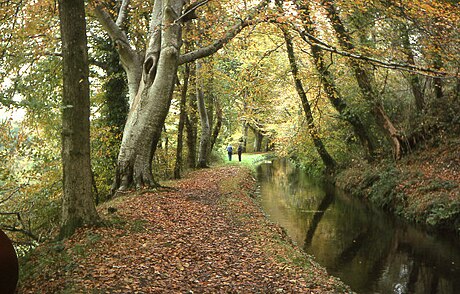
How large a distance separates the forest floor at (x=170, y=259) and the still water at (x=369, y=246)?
1.75 m

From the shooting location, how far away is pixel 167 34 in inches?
508

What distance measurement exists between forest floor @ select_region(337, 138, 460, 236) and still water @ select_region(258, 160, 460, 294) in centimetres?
58

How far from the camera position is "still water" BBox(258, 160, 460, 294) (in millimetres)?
9211

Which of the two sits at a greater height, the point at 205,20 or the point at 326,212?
the point at 205,20

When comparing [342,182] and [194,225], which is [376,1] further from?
[342,182]

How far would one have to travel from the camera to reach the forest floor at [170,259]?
19.8ft

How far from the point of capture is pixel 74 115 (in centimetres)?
743

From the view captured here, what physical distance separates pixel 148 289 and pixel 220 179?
1358cm

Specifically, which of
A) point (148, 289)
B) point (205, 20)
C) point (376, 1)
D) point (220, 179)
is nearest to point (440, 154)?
point (376, 1)

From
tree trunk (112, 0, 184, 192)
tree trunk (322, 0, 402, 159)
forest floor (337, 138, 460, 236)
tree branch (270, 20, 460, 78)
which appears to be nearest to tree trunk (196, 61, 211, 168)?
tree trunk (322, 0, 402, 159)

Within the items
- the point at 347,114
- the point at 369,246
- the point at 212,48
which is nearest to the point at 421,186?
the point at 369,246

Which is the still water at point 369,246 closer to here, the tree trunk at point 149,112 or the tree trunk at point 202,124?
the tree trunk at point 149,112

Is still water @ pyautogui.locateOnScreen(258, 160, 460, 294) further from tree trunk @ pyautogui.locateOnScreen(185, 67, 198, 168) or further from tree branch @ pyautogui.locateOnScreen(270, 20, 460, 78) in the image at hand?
tree trunk @ pyautogui.locateOnScreen(185, 67, 198, 168)

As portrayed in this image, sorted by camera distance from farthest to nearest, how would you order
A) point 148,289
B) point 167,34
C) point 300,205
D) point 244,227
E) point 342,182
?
point 342,182
point 300,205
point 167,34
point 244,227
point 148,289
